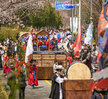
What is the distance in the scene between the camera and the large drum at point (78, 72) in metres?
9.98

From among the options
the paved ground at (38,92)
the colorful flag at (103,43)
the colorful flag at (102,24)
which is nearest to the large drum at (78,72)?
the paved ground at (38,92)

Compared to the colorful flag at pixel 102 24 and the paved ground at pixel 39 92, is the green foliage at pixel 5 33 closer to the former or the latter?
the colorful flag at pixel 102 24

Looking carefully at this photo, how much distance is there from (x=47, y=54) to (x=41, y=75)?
4.88 ft

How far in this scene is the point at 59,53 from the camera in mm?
21109

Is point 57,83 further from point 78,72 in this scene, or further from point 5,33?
point 5,33

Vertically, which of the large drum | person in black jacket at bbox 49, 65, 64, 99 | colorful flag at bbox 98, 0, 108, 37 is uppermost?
colorful flag at bbox 98, 0, 108, 37

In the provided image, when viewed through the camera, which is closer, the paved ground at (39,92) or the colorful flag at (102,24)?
the colorful flag at (102,24)

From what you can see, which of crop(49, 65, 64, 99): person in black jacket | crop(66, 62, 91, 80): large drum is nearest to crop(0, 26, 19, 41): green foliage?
crop(49, 65, 64, 99): person in black jacket

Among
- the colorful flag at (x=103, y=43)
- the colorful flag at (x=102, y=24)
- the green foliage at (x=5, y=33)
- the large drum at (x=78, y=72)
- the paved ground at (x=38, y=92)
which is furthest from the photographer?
the paved ground at (x=38, y=92)

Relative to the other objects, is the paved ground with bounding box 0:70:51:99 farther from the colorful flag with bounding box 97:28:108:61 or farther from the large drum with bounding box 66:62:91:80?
the colorful flag with bounding box 97:28:108:61

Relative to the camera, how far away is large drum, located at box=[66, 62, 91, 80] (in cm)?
998

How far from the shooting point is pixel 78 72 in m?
10.1

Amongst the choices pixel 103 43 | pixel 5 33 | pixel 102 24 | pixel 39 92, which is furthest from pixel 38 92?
pixel 103 43

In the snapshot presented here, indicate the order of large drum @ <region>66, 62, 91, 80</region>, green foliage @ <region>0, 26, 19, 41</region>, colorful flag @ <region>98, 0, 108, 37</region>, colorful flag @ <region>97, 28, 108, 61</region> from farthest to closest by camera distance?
1. large drum @ <region>66, 62, 91, 80</region>
2. green foliage @ <region>0, 26, 19, 41</region>
3. colorful flag @ <region>98, 0, 108, 37</region>
4. colorful flag @ <region>97, 28, 108, 61</region>
